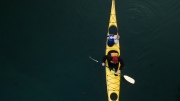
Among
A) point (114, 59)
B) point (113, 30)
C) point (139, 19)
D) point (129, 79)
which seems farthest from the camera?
point (139, 19)

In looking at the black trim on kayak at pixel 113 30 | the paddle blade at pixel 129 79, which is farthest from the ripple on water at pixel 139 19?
the paddle blade at pixel 129 79

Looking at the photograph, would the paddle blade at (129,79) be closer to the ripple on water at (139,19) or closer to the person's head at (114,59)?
the person's head at (114,59)

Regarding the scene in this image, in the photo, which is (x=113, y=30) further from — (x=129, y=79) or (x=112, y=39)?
(x=129, y=79)

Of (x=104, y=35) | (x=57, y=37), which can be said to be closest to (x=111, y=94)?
(x=104, y=35)

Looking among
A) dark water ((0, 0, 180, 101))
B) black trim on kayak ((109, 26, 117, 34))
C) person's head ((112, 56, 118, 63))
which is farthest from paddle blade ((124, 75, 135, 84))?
black trim on kayak ((109, 26, 117, 34))

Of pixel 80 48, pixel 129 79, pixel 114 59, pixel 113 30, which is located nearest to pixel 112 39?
pixel 113 30

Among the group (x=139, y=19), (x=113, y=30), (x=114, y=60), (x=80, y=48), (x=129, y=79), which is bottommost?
(x=129, y=79)

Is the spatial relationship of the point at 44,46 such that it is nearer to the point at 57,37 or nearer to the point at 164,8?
the point at 57,37
